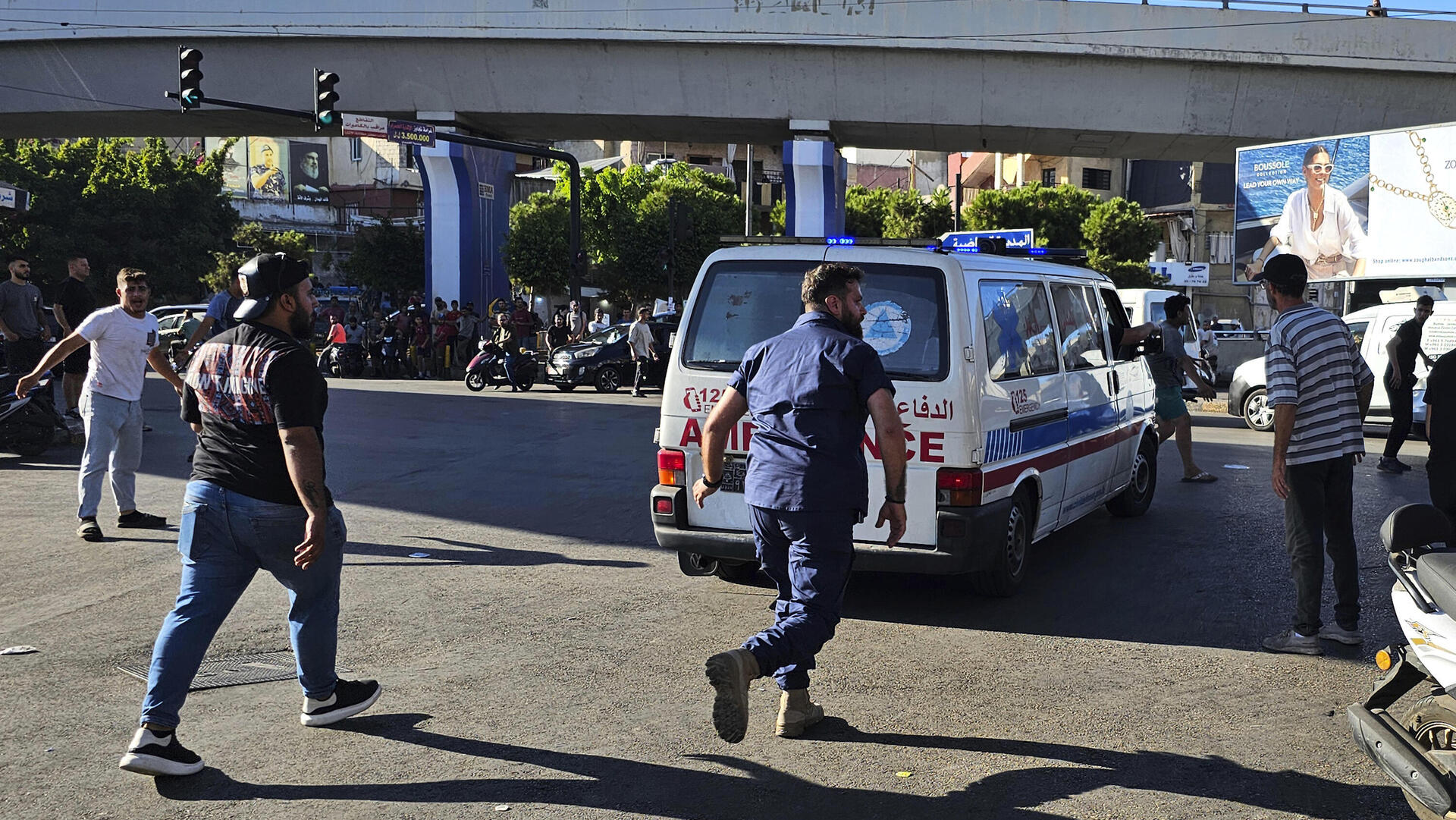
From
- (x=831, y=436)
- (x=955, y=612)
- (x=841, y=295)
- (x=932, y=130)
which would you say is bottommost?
(x=955, y=612)

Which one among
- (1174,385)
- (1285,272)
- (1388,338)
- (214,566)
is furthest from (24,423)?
(1388,338)

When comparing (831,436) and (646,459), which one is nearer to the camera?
(831,436)

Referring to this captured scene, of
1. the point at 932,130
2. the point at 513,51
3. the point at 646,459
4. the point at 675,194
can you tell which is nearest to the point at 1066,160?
the point at 675,194

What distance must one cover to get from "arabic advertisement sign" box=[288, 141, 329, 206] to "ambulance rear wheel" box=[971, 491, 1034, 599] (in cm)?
8651

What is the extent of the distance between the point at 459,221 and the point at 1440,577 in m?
30.6

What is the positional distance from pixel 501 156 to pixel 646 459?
2290cm

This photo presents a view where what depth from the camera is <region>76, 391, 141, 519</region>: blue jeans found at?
824 centimetres

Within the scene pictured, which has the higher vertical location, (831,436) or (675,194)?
(675,194)

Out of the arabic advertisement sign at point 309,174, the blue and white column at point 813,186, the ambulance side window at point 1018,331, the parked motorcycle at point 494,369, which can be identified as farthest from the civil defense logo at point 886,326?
the arabic advertisement sign at point 309,174

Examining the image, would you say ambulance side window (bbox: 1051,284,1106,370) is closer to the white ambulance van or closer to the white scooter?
the white ambulance van

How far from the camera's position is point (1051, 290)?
7.65 m

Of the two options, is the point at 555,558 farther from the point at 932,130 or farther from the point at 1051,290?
the point at 932,130

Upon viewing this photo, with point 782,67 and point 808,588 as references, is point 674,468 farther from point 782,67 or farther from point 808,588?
point 782,67

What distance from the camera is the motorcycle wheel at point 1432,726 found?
3.61 metres
